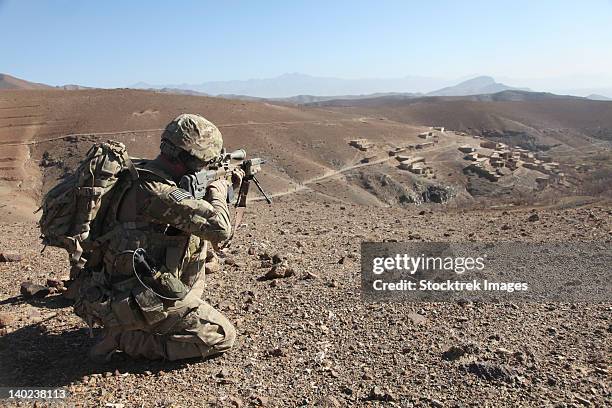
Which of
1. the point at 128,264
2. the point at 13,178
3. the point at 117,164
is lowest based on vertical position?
the point at 13,178

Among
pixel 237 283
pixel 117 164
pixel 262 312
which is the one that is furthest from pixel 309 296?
pixel 117 164

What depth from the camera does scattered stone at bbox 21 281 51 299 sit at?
20.1 feet

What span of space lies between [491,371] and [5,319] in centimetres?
463

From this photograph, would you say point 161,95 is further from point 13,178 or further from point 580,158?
point 580,158

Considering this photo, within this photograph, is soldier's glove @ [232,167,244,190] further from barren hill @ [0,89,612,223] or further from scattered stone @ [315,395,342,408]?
barren hill @ [0,89,612,223]

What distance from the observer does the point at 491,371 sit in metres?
4.23

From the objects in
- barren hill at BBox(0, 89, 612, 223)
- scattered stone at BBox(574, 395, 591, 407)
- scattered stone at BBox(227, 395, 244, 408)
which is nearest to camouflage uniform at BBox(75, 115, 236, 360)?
scattered stone at BBox(227, 395, 244, 408)

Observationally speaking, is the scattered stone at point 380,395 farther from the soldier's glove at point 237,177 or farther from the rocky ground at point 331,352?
the soldier's glove at point 237,177

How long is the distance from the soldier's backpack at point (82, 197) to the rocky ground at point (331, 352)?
1.15 m

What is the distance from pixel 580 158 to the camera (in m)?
40.7

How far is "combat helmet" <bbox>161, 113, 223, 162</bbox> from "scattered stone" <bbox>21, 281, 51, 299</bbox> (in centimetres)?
291

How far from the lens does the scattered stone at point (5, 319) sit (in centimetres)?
522

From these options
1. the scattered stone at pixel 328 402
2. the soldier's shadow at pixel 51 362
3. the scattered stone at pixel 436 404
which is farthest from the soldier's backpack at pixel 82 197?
the scattered stone at pixel 436 404

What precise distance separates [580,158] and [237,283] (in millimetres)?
40850
